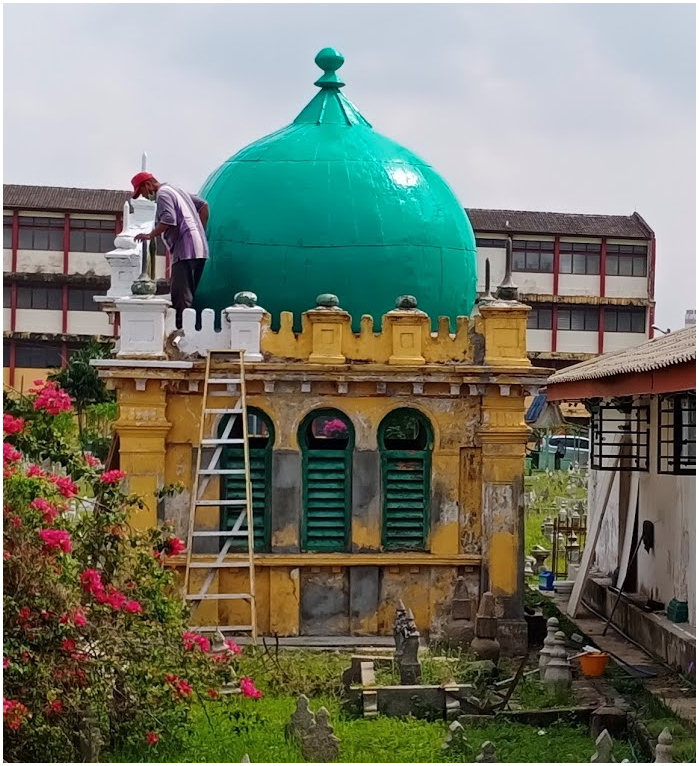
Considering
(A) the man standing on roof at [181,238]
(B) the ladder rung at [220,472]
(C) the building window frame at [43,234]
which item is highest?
(C) the building window frame at [43,234]

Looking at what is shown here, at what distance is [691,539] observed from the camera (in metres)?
16.3

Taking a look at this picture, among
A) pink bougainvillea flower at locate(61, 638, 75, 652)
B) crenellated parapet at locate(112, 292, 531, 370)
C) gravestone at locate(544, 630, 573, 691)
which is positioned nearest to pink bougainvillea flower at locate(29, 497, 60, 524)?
pink bougainvillea flower at locate(61, 638, 75, 652)

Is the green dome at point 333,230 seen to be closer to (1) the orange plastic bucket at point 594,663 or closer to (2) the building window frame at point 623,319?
(1) the orange plastic bucket at point 594,663

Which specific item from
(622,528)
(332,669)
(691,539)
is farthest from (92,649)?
(622,528)

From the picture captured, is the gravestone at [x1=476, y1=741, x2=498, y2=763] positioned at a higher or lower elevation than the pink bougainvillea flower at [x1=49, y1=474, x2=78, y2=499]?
lower

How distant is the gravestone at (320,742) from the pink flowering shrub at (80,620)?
535 millimetres

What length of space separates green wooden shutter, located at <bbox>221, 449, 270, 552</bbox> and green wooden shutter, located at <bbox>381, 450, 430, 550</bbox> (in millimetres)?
1308

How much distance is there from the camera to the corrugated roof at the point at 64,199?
4975cm

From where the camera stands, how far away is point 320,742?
11.4 metres

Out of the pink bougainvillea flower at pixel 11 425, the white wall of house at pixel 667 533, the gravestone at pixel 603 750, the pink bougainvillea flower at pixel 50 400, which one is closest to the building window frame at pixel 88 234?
the white wall of house at pixel 667 533

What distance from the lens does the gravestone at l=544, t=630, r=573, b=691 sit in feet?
47.0

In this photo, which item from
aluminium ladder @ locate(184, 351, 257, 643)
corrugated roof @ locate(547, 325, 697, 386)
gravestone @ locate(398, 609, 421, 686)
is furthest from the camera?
aluminium ladder @ locate(184, 351, 257, 643)

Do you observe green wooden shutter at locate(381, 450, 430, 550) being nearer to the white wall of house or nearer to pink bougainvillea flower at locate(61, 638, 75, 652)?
the white wall of house

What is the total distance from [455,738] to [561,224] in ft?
139
